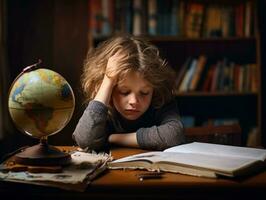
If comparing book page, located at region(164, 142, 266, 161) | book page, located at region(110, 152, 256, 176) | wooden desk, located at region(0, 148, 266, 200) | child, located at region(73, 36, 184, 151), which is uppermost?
child, located at region(73, 36, 184, 151)

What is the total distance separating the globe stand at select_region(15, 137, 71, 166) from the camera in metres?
1.33

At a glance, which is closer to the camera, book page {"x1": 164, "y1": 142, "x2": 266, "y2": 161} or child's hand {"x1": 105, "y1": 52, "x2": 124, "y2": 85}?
book page {"x1": 164, "y1": 142, "x2": 266, "y2": 161}

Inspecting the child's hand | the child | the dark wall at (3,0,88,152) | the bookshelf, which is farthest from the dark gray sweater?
the dark wall at (3,0,88,152)

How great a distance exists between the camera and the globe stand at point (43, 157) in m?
1.33

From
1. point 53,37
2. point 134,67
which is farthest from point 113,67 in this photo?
point 53,37

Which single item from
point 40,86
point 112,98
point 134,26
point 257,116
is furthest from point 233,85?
point 40,86

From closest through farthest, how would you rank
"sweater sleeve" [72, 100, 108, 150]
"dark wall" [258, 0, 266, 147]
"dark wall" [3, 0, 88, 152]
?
"sweater sleeve" [72, 100, 108, 150]
"dark wall" [258, 0, 266, 147]
"dark wall" [3, 0, 88, 152]

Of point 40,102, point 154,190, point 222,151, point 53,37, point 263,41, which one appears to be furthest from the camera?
point 53,37

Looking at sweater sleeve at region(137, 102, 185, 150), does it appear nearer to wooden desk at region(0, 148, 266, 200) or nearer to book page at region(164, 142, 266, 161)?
book page at region(164, 142, 266, 161)

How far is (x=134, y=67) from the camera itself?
1.75 meters

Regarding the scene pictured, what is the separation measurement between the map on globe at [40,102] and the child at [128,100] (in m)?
0.34

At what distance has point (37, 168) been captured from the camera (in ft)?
4.21

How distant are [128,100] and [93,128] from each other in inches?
6.2

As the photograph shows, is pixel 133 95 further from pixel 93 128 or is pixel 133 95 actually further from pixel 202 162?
pixel 202 162
